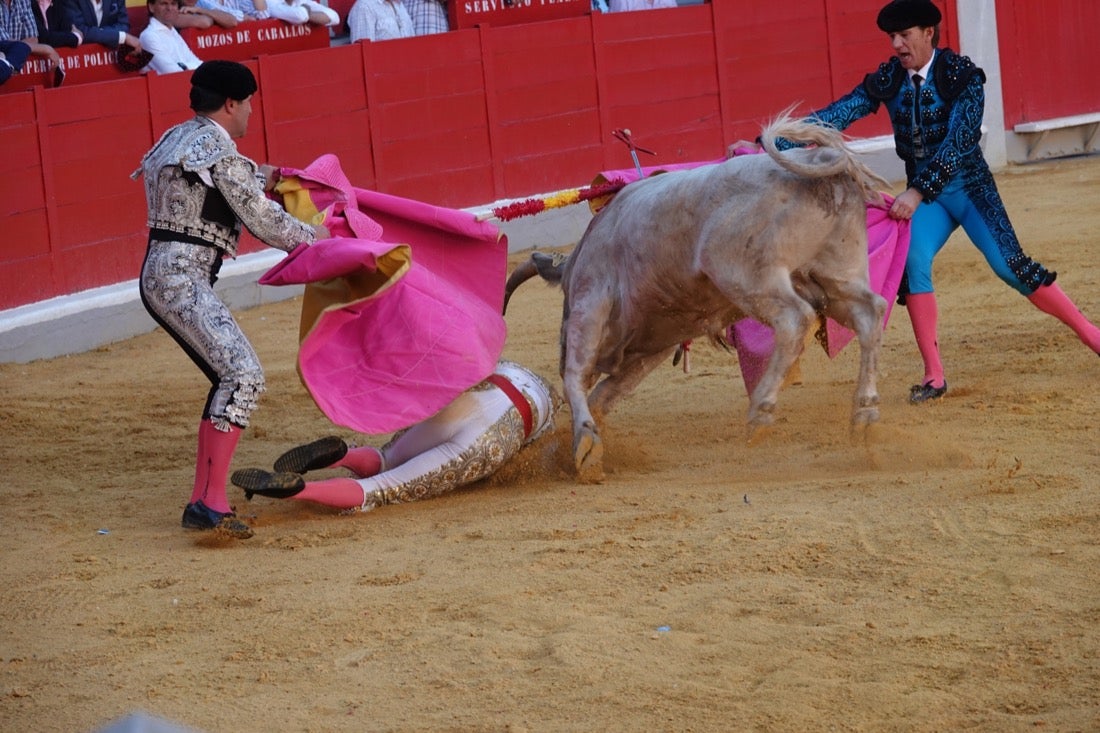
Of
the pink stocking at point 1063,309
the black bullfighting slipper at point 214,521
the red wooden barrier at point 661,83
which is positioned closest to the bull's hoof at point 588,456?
the black bullfighting slipper at point 214,521

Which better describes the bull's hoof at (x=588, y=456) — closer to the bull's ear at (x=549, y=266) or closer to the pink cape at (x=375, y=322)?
the pink cape at (x=375, y=322)

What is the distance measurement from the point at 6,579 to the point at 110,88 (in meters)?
→ 4.61

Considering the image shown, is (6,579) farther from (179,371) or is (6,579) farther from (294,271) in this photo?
(179,371)

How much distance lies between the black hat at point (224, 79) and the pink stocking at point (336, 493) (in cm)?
111

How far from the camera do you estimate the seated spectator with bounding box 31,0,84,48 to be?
7871mm

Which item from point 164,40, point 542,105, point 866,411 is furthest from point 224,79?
point 542,105

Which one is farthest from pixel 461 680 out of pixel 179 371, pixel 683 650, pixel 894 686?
pixel 179 371

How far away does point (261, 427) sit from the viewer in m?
5.90

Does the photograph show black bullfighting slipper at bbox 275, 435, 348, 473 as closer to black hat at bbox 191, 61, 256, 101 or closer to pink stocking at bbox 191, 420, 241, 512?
pink stocking at bbox 191, 420, 241, 512

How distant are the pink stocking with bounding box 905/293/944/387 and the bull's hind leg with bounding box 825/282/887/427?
1.09 metres

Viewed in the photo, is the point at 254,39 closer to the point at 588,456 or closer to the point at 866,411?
the point at 588,456

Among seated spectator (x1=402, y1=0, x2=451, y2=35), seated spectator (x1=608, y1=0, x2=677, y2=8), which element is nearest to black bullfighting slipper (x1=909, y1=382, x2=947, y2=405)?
seated spectator (x1=402, y1=0, x2=451, y2=35)

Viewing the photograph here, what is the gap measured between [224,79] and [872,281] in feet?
7.39

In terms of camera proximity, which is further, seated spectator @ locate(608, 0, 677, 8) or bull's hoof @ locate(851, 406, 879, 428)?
seated spectator @ locate(608, 0, 677, 8)
